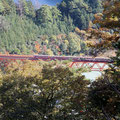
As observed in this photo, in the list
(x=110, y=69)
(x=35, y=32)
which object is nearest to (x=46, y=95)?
(x=110, y=69)

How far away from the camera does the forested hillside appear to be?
43094 mm

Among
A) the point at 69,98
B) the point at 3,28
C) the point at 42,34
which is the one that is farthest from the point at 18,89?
the point at 42,34

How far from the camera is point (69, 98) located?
25.5 ft

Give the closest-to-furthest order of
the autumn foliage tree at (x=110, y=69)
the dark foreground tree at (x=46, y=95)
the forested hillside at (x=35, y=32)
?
the autumn foliage tree at (x=110, y=69) → the dark foreground tree at (x=46, y=95) → the forested hillside at (x=35, y=32)

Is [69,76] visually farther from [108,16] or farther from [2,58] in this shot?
[2,58]

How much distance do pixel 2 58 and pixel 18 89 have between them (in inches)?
701

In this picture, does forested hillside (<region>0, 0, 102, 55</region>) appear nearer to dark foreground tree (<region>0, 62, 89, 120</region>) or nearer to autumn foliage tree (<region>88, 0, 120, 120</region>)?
dark foreground tree (<region>0, 62, 89, 120</region>)

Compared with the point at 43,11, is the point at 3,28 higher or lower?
lower

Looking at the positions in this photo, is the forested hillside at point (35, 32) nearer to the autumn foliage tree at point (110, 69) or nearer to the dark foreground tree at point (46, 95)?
the dark foreground tree at point (46, 95)

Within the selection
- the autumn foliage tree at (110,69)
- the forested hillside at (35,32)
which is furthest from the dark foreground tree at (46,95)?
the forested hillside at (35,32)

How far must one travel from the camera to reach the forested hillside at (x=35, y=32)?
43.1 m

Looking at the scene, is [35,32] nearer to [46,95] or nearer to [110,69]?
[46,95]

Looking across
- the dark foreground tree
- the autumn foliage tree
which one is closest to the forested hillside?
the dark foreground tree

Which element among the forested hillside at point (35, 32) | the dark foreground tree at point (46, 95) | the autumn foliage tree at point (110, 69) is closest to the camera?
the autumn foliage tree at point (110, 69)
